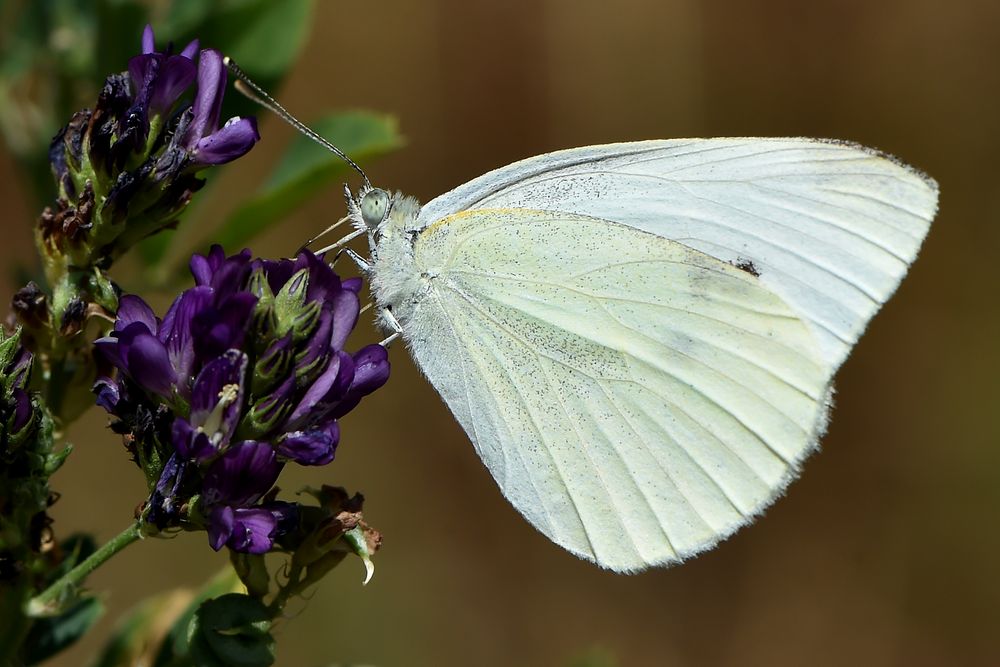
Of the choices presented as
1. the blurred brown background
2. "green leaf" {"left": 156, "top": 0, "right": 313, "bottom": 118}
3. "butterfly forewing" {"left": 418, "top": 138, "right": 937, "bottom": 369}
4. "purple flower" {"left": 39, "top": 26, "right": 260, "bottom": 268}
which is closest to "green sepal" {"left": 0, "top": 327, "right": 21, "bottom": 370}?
"purple flower" {"left": 39, "top": 26, "right": 260, "bottom": 268}

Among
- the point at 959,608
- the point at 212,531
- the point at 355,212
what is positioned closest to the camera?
the point at 212,531

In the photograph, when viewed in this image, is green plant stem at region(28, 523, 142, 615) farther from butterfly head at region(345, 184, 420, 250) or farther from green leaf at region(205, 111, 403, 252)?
butterfly head at region(345, 184, 420, 250)

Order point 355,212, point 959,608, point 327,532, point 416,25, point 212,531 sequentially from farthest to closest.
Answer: point 416,25
point 959,608
point 355,212
point 327,532
point 212,531

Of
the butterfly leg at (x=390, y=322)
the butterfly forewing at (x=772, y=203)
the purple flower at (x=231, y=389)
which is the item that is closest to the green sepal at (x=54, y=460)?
the purple flower at (x=231, y=389)

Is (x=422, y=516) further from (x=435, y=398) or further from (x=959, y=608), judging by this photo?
(x=959, y=608)

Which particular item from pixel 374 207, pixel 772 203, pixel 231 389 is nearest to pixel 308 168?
pixel 374 207

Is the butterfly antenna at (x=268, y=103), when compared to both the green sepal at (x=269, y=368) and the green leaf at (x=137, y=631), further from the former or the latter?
the green leaf at (x=137, y=631)

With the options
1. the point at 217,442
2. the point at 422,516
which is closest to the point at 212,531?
the point at 217,442
